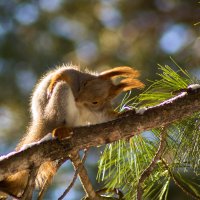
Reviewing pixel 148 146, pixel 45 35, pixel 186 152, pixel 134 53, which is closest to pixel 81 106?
pixel 148 146

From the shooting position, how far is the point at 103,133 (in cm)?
165

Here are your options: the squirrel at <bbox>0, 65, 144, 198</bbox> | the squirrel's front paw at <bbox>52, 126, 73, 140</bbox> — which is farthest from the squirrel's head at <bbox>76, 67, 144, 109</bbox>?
the squirrel's front paw at <bbox>52, 126, 73, 140</bbox>

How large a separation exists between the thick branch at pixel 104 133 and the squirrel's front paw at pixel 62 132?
3 centimetres

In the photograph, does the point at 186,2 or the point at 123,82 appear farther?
the point at 186,2

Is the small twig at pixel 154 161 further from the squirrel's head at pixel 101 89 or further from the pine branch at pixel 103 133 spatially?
the squirrel's head at pixel 101 89

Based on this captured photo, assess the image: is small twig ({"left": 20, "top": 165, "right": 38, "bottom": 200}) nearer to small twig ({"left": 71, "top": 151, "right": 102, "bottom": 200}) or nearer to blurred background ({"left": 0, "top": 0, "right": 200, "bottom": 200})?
small twig ({"left": 71, "top": 151, "right": 102, "bottom": 200})

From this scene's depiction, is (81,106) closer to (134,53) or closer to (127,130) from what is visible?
(127,130)

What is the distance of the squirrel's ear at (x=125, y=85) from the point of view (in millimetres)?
1966

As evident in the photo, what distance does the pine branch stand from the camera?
5.25ft

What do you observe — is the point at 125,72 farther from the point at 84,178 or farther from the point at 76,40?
the point at 76,40

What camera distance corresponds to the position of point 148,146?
1836 mm

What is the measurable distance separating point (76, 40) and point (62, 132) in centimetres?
369

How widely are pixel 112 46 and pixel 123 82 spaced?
9.95ft

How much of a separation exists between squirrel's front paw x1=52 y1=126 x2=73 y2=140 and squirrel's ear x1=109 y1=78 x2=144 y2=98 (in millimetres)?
298
